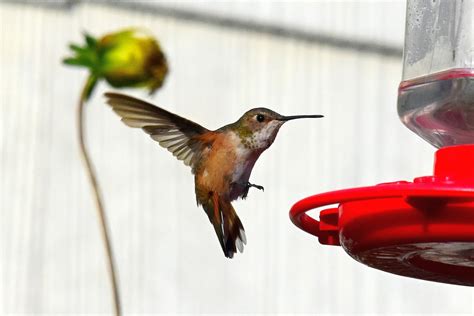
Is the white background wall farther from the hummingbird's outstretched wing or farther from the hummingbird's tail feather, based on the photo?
the hummingbird's tail feather

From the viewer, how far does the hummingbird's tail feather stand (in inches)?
88.3

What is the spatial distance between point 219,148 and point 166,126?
151mm

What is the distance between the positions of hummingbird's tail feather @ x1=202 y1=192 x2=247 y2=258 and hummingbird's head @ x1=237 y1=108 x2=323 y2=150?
0.39 feet

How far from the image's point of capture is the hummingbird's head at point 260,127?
2.27m

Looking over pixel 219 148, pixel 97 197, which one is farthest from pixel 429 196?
pixel 97 197

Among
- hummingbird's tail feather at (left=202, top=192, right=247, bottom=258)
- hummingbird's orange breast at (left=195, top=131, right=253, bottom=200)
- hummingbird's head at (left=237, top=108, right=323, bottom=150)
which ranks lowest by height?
hummingbird's tail feather at (left=202, top=192, right=247, bottom=258)

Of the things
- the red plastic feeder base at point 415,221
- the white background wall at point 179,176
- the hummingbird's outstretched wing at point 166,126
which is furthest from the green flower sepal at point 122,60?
the white background wall at point 179,176

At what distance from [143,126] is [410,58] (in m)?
0.60

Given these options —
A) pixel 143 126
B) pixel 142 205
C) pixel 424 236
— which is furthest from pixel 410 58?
pixel 142 205

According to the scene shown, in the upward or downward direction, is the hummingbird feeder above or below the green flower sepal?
below

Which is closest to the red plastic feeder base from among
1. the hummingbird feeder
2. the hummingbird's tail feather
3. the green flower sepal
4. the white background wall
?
the hummingbird feeder

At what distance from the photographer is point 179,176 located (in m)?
5.00

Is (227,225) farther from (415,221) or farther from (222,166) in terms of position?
(415,221)

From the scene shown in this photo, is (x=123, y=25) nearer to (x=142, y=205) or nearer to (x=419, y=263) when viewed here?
(x=142, y=205)
